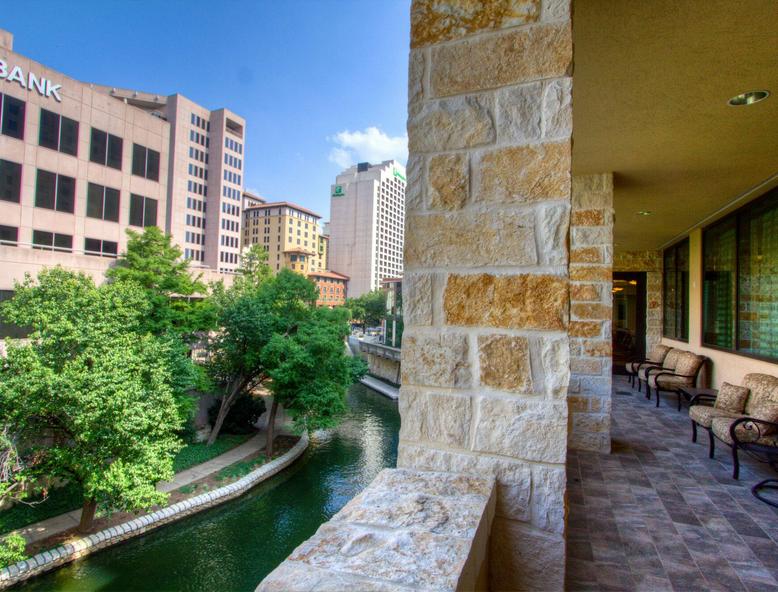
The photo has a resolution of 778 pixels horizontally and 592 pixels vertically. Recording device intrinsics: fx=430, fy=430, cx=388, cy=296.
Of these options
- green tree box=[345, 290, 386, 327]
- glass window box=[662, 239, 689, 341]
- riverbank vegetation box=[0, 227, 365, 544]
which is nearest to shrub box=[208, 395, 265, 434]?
riverbank vegetation box=[0, 227, 365, 544]

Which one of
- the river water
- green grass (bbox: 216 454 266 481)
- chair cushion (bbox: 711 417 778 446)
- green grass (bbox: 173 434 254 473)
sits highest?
chair cushion (bbox: 711 417 778 446)

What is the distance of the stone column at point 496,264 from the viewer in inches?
40.0

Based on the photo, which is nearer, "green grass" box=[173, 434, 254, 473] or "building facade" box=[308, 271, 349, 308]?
"green grass" box=[173, 434, 254, 473]

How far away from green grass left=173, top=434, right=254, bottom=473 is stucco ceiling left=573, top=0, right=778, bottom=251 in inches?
409

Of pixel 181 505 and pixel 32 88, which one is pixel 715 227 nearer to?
pixel 181 505

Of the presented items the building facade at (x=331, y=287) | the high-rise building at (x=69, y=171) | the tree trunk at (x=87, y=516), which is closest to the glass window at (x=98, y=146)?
the high-rise building at (x=69, y=171)

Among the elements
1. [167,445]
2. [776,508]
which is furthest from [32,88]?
[776,508]

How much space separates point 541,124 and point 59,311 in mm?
9628

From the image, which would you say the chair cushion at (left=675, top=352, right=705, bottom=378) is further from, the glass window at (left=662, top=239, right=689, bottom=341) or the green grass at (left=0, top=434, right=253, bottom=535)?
the green grass at (left=0, top=434, right=253, bottom=535)

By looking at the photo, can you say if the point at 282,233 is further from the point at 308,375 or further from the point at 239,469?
the point at 239,469

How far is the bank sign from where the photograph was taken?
11320 mm

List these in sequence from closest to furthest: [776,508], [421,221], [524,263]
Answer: [524,263], [421,221], [776,508]

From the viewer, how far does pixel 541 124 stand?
41.1 inches

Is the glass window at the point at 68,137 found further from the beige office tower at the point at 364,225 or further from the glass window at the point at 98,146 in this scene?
the beige office tower at the point at 364,225
